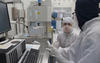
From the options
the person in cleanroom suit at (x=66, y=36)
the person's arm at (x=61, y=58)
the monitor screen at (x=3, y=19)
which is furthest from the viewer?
the person in cleanroom suit at (x=66, y=36)

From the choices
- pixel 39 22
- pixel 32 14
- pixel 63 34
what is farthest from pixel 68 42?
pixel 32 14

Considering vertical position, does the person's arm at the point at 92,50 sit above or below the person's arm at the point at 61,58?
above

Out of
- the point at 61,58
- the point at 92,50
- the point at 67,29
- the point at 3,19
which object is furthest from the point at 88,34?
the point at 67,29

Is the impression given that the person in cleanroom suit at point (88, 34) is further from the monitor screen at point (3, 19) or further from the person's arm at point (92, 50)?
the monitor screen at point (3, 19)

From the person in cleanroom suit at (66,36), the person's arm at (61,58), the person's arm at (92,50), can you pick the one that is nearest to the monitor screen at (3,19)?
the person's arm at (61,58)

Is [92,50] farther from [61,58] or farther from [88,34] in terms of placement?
[61,58]

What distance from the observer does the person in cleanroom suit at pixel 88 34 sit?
28.0 inches

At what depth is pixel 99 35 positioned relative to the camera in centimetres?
73

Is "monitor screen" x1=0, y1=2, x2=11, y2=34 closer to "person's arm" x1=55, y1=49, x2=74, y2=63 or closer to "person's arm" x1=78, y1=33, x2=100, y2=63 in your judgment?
"person's arm" x1=55, y1=49, x2=74, y2=63

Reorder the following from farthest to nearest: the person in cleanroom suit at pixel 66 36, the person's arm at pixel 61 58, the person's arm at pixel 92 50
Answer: the person in cleanroom suit at pixel 66 36 < the person's arm at pixel 61 58 < the person's arm at pixel 92 50

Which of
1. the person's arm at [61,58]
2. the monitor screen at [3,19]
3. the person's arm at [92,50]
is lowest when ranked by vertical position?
the person's arm at [61,58]

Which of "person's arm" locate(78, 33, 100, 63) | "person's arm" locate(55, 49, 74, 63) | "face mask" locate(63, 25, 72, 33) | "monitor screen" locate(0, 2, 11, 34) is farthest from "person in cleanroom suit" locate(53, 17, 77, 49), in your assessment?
"person's arm" locate(78, 33, 100, 63)

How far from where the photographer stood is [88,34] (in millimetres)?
791

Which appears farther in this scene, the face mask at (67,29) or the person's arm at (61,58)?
the face mask at (67,29)
